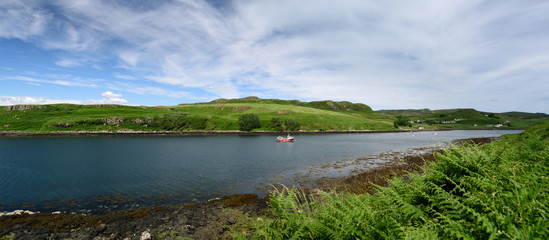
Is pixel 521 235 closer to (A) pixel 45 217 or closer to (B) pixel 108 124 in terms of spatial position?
(A) pixel 45 217

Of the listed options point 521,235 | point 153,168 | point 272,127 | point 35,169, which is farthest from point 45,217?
point 272,127

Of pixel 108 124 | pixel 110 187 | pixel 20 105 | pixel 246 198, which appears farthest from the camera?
pixel 20 105

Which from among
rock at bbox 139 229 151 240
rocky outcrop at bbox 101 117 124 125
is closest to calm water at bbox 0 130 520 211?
rock at bbox 139 229 151 240

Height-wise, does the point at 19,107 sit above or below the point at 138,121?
above

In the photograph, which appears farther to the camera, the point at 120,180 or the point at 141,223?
the point at 120,180

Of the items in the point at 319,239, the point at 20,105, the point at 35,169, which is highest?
the point at 20,105

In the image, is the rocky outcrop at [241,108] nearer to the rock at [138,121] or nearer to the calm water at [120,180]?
the rock at [138,121]

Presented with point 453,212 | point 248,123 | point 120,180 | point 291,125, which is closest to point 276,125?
point 291,125

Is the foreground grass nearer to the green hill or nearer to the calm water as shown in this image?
the calm water

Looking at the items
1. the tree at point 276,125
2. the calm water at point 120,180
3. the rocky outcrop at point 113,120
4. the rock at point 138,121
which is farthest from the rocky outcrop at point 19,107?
the tree at point 276,125

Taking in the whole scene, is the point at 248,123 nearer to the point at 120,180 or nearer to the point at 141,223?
the point at 120,180

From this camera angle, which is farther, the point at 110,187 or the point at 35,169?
the point at 35,169

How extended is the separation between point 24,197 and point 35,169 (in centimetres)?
2133

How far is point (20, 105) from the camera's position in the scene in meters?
160
